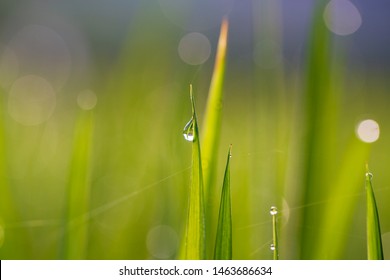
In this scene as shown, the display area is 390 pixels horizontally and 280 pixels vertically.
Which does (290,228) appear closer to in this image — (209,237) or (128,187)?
(209,237)

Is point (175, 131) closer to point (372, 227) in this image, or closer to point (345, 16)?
point (372, 227)

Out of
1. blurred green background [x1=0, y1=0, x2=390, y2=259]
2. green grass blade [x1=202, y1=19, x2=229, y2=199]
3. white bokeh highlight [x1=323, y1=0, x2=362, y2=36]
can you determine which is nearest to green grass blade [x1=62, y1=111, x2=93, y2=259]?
blurred green background [x1=0, y1=0, x2=390, y2=259]

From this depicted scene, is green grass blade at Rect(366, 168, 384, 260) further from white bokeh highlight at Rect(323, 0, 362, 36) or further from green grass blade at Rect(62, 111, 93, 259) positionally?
white bokeh highlight at Rect(323, 0, 362, 36)

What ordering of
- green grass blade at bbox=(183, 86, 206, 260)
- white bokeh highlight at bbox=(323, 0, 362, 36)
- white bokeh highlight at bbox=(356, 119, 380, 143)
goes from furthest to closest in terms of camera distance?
1. white bokeh highlight at bbox=(323, 0, 362, 36)
2. white bokeh highlight at bbox=(356, 119, 380, 143)
3. green grass blade at bbox=(183, 86, 206, 260)

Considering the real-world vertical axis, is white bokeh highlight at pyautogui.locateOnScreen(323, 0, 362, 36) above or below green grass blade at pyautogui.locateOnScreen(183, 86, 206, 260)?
above

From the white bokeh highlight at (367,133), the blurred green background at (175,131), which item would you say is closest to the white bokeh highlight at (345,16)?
the blurred green background at (175,131)

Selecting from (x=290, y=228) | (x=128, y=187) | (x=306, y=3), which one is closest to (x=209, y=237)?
(x=290, y=228)

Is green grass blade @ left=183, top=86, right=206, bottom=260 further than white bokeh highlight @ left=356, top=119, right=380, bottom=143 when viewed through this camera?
No

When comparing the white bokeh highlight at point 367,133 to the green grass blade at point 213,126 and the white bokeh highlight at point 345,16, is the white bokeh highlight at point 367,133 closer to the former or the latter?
the green grass blade at point 213,126

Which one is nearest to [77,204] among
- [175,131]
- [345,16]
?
[175,131]
